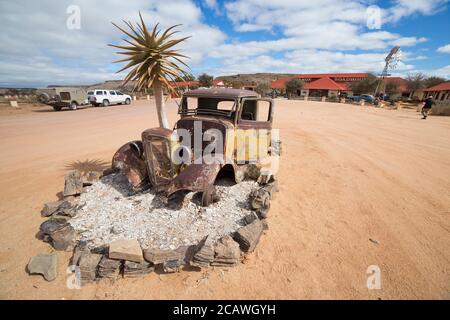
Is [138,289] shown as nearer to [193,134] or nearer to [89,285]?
[89,285]

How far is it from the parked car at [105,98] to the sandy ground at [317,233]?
18692mm

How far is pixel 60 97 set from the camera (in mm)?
21047

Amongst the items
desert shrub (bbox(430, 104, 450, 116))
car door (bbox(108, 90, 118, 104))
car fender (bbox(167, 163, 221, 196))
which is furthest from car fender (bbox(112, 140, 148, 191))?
desert shrub (bbox(430, 104, 450, 116))

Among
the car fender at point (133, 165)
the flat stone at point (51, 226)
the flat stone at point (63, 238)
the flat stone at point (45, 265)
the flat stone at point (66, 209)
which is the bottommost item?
the flat stone at point (45, 265)

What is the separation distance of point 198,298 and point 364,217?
369 centimetres

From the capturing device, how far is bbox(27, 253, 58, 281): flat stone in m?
3.05

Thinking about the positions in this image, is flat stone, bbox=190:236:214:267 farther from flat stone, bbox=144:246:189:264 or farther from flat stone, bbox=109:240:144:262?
flat stone, bbox=109:240:144:262

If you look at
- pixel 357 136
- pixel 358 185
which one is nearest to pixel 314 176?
pixel 358 185

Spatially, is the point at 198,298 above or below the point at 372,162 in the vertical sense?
below

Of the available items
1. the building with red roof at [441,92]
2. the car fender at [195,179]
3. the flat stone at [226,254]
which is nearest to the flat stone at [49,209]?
the car fender at [195,179]

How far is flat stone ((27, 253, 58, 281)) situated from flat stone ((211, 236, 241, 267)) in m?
2.41

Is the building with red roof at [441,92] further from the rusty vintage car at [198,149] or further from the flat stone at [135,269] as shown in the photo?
the flat stone at [135,269]

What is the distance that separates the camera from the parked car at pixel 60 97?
2090cm

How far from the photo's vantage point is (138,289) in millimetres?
2926
